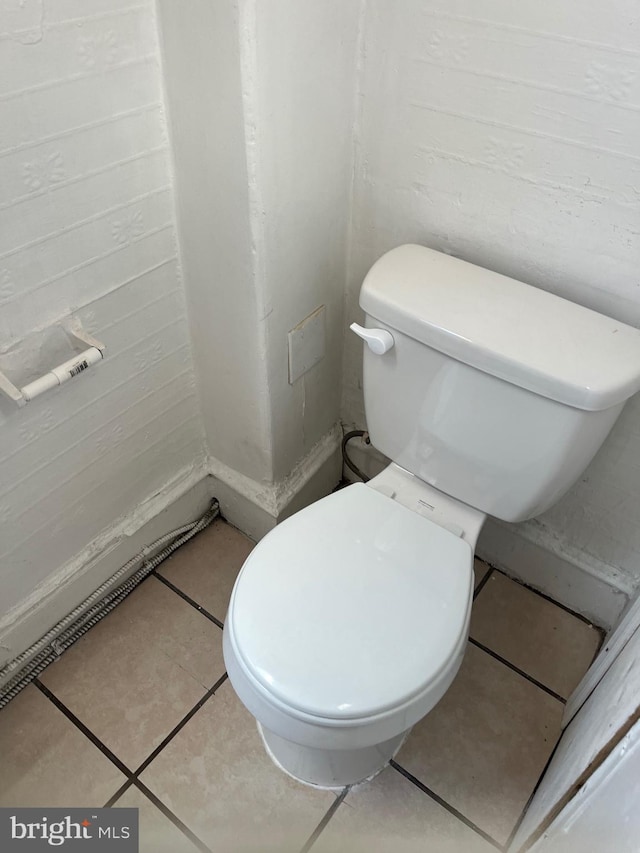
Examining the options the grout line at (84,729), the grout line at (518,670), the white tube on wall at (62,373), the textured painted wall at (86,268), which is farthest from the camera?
the grout line at (518,670)

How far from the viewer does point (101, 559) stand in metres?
1.34

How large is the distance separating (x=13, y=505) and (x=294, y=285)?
0.61 meters

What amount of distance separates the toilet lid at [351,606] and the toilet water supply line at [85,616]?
20.0 inches

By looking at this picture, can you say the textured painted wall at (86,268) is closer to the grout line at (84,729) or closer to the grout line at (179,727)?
the grout line at (84,729)

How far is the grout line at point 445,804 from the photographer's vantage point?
1.13 metres

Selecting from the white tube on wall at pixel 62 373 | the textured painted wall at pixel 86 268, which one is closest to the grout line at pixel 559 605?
the textured painted wall at pixel 86 268

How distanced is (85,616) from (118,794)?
0.35 meters

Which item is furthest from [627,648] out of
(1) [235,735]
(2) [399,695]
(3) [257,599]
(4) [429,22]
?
(4) [429,22]

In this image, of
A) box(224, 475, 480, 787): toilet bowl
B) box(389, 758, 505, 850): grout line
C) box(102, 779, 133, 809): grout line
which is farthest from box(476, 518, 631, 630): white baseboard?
box(102, 779, 133, 809): grout line

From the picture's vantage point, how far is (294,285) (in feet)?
3.80

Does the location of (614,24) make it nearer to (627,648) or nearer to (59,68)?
(59,68)

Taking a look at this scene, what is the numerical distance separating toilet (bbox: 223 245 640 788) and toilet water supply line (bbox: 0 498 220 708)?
0.50m

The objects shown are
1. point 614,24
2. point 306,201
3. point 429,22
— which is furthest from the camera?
point 306,201

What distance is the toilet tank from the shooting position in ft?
3.01
